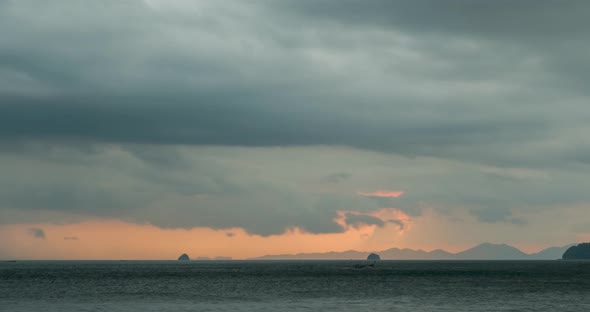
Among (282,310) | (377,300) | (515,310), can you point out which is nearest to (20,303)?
(282,310)

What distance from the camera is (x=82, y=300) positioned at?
110m

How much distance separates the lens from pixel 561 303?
103250mm

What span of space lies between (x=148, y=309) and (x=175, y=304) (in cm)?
861

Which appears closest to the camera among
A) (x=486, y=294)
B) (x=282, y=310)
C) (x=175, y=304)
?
(x=282, y=310)

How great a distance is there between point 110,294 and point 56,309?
30921 millimetres

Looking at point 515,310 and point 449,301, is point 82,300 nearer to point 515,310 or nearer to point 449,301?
point 449,301

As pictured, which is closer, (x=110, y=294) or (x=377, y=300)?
(x=377, y=300)

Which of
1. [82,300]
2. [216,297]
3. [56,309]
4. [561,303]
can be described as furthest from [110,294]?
[561,303]

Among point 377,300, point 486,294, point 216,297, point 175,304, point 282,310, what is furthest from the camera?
point 486,294

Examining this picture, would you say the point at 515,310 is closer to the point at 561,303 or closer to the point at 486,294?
the point at 561,303

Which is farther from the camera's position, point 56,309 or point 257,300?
point 257,300

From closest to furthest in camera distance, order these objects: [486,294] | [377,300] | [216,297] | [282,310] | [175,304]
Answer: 1. [282,310]
2. [175,304]
3. [377,300]
4. [216,297]
5. [486,294]

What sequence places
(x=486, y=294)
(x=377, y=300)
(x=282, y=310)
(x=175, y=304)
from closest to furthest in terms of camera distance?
(x=282, y=310)
(x=175, y=304)
(x=377, y=300)
(x=486, y=294)

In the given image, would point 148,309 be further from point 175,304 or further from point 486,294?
point 486,294
